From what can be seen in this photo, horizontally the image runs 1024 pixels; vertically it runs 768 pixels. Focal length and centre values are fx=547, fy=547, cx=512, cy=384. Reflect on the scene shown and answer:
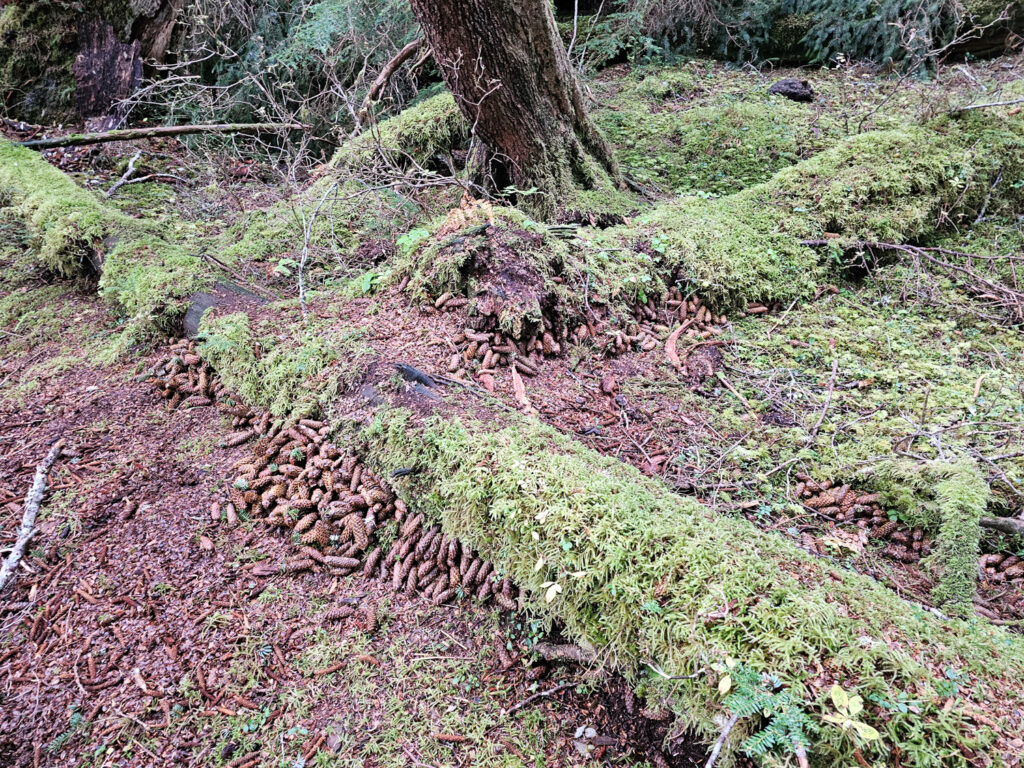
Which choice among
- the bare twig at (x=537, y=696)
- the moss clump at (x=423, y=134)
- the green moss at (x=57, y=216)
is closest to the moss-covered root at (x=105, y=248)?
the green moss at (x=57, y=216)

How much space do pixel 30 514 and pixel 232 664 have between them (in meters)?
1.73

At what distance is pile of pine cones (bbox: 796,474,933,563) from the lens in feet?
8.68

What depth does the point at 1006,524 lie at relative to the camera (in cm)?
254

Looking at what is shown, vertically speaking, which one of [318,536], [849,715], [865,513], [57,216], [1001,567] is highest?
[57,216]

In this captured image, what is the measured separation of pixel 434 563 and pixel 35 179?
6762mm

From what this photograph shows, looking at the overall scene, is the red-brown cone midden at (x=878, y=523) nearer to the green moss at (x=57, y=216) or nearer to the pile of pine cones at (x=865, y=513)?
the pile of pine cones at (x=865, y=513)

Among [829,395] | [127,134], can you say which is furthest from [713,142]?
[127,134]

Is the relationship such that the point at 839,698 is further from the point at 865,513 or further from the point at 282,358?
the point at 282,358

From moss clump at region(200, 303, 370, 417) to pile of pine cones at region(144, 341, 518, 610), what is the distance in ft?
0.58

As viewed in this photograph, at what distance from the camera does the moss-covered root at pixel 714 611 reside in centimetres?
158

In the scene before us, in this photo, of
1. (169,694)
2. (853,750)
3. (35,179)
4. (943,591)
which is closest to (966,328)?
(943,591)

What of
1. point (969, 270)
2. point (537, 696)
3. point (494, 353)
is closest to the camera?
point (537, 696)

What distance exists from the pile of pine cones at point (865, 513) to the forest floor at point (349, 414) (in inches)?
0.4

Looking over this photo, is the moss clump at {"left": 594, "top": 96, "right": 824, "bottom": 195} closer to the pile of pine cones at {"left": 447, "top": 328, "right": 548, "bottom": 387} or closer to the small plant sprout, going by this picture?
the pile of pine cones at {"left": 447, "top": 328, "right": 548, "bottom": 387}
